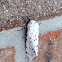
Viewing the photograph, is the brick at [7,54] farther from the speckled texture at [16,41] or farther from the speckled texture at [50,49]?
the speckled texture at [50,49]

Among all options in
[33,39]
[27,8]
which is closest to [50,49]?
[33,39]

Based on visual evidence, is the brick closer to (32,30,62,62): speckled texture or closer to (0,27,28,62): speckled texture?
(0,27,28,62): speckled texture

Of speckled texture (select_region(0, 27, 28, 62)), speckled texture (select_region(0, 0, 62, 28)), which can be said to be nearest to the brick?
speckled texture (select_region(0, 27, 28, 62))

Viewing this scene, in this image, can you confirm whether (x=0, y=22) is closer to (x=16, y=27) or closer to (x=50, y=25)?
(x=16, y=27)

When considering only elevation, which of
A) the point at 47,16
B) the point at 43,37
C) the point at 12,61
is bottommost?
the point at 12,61

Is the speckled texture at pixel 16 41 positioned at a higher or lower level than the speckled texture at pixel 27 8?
lower

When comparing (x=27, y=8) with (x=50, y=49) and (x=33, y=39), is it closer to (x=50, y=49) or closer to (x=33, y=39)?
(x=33, y=39)

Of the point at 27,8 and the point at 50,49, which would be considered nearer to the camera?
the point at 27,8

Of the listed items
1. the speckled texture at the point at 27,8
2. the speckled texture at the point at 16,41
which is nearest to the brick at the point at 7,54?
the speckled texture at the point at 16,41

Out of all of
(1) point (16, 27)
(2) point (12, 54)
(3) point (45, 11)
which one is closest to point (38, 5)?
(3) point (45, 11)

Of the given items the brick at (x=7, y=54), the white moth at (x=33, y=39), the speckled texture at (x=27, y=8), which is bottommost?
the brick at (x=7, y=54)

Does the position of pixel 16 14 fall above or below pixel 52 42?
above
